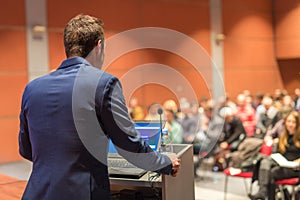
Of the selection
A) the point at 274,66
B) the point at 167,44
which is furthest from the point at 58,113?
the point at 274,66

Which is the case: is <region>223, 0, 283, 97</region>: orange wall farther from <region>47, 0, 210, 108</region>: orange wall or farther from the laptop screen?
the laptop screen

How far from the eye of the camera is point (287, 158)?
13.1 ft

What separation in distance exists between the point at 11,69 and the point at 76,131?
18.3 ft

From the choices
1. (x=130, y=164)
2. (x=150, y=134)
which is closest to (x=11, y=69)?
(x=150, y=134)

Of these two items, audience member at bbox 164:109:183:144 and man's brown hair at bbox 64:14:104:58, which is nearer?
man's brown hair at bbox 64:14:104:58

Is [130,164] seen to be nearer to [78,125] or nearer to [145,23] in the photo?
[78,125]

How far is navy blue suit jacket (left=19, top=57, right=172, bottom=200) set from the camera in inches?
53.5

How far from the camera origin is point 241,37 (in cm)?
1041

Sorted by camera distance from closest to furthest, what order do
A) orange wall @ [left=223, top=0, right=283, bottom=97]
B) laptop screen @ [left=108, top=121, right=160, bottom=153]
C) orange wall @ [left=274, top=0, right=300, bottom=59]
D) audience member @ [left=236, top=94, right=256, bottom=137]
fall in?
laptop screen @ [left=108, top=121, right=160, bottom=153], audience member @ [left=236, top=94, right=256, bottom=137], orange wall @ [left=223, top=0, right=283, bottom=97], orange wall @ [left=274, top=0, right=300, bottom=59]

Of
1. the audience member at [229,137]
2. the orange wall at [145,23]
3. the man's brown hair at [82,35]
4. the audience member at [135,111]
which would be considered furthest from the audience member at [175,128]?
the man's brown hair at [82,35]

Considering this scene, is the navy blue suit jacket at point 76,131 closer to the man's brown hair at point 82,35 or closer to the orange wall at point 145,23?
the man's brown hair at point 82,35

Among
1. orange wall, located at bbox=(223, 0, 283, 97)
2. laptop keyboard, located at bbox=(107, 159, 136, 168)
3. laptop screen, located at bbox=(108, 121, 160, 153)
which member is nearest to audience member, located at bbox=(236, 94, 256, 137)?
orange wall, located at bbox=(223, 0, 283, 97)

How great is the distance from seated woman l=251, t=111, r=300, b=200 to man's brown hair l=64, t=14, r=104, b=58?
9.54 ft

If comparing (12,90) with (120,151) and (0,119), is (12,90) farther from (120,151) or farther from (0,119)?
(120,151)
